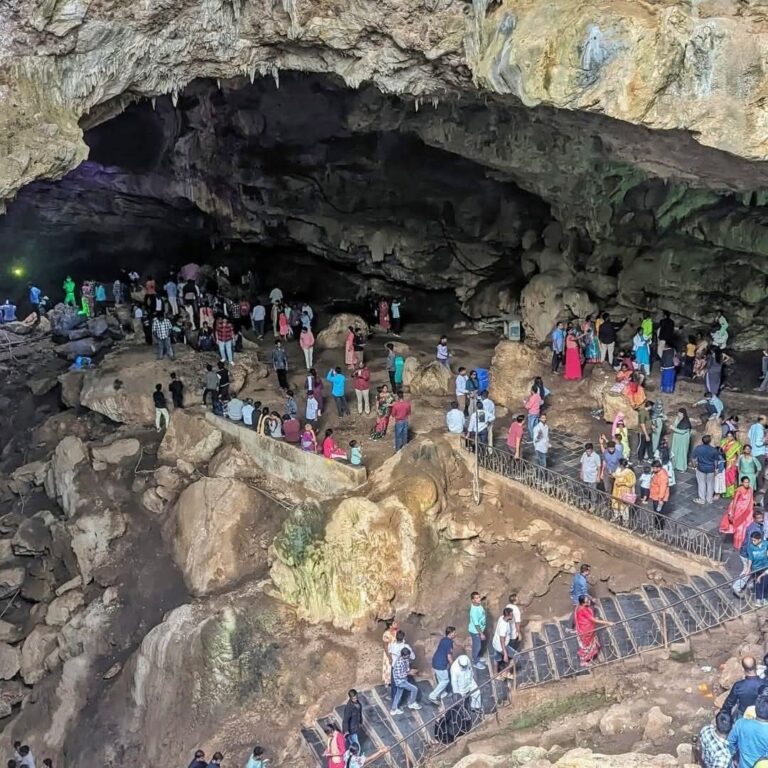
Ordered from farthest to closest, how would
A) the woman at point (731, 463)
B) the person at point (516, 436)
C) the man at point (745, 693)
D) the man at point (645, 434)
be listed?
the person at point (516, 436) < the man at point (645, 434) < the woman at point (731, 463) < the man at point (745, 693)

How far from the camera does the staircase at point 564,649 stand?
12445mm

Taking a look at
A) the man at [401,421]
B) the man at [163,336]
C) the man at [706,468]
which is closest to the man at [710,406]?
the man at [706,468]

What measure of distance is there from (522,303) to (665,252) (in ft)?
13.0

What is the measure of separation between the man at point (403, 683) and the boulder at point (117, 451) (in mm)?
10308

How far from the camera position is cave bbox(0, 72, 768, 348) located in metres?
21.1

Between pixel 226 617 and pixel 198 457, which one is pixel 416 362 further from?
pixel 226 617

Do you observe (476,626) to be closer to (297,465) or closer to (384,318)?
(297,465)

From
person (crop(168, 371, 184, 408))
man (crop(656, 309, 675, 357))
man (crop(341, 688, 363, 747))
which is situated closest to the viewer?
man (crop(341, 688, 363, 747))

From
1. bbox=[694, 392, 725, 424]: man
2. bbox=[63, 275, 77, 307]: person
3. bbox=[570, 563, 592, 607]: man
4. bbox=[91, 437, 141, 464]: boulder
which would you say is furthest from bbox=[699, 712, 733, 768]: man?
bbox=[63, 275, 77, 307]: person

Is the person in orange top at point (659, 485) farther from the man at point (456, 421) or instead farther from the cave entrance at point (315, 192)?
the cave entrance at point (315, 192)

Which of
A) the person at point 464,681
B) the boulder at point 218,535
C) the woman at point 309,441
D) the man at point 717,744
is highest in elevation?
the man at point 717,744

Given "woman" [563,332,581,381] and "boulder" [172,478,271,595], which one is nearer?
"boulder" [172,478,271,595]

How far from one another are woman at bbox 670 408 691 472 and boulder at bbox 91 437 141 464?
12.2m

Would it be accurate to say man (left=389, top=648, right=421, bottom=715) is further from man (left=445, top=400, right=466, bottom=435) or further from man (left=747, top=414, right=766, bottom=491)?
man (left=747, top=414, right=766, bottom=491)
